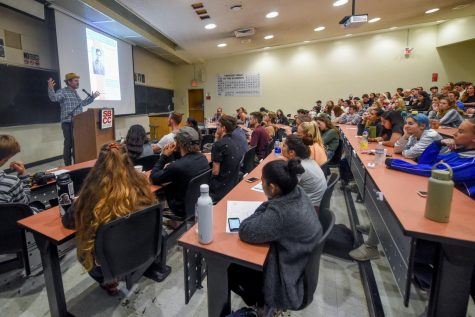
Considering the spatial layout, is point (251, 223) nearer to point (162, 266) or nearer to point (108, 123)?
point (162, 266)

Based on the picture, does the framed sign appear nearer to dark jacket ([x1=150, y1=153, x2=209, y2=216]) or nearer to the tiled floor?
dark jacket ([x1=150, y1=153, x2=209, y2=216])

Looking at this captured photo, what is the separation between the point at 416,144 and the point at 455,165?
98 cm

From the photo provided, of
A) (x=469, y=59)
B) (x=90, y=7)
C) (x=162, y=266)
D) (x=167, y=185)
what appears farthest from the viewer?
(x=469, y=59)

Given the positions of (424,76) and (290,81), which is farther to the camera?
(290,81)

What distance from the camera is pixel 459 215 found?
4.51 ft

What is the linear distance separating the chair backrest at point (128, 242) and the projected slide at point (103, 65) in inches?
219

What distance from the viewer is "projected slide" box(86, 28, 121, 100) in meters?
5.84

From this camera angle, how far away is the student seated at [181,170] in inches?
81.9

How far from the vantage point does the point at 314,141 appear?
270cm

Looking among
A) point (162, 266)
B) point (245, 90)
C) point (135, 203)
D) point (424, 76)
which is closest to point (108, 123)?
point (162, 266)

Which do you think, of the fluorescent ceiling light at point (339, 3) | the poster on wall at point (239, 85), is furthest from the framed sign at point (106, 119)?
the poster on wall at point (239, 85)

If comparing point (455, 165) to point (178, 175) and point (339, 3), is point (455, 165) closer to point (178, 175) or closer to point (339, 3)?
point (178, 175)

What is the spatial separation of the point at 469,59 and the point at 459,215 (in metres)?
9.90

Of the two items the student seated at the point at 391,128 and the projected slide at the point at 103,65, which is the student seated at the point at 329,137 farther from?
the projected slide at the point at 103,65
